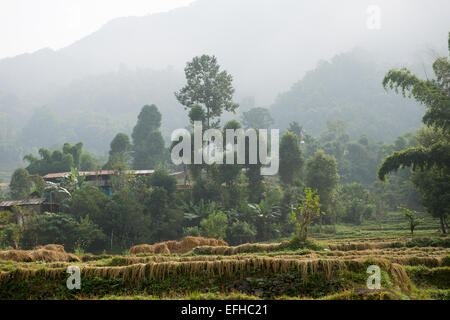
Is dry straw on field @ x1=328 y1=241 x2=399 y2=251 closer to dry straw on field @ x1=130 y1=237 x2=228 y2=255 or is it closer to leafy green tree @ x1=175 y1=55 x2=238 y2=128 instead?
dry straw on field @ x1=130 y1=237 x2=228 y2=255

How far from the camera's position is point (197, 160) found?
25.2 metres

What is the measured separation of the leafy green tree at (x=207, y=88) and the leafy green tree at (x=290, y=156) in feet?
19.7

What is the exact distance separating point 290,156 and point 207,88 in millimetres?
9015

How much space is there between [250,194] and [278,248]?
43.6ft

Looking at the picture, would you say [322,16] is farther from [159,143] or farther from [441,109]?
[441,109]

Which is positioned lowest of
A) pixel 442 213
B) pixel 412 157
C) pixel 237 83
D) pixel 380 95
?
pixel 442 213

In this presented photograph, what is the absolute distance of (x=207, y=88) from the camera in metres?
30.4

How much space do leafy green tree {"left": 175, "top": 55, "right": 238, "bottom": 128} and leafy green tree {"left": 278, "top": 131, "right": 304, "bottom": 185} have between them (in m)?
6.01

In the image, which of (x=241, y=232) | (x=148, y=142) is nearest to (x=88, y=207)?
(x=241, y=232)

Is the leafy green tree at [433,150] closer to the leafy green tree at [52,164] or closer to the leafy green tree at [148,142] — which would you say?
the leafy green tree at [52,164]

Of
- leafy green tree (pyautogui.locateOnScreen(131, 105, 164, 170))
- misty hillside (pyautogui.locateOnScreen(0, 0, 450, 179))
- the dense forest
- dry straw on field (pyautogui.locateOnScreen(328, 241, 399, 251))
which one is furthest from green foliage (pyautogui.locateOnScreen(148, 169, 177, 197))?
misty hillside (pyautogui.locateOnScreen(0, 0, 450, 179))

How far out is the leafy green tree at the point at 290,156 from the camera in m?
27.3

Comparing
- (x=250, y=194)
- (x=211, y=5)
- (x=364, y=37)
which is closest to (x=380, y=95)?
(x=364, y=37)

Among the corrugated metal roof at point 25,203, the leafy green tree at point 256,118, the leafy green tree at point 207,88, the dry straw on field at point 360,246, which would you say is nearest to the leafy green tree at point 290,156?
Answer: the leafy green tree at point 207,88
